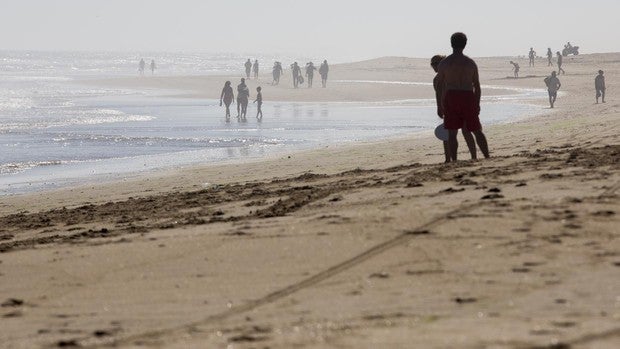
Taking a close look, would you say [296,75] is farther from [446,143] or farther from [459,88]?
[459,88]

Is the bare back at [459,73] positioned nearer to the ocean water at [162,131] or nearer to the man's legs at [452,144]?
the man's legs at [452,144]

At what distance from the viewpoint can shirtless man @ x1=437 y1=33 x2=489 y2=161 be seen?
12531 millimetres

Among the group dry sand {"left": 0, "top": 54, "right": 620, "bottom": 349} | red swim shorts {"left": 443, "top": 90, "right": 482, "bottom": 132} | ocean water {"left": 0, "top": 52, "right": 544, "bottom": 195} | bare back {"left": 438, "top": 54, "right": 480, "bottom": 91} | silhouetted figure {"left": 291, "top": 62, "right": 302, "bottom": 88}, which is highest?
bare back {"left": 438, "top": 54, "right": 480, "bottom": 91}

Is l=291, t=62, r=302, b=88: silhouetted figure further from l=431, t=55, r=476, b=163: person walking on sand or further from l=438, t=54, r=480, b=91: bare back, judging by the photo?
l=438, t=54, r=480, b=91: bare back

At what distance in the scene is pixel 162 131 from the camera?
3177cm

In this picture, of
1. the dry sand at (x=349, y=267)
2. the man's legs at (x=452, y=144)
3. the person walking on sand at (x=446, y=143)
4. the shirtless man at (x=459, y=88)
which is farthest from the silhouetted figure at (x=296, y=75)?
the dry sand at (x=349, y=267)

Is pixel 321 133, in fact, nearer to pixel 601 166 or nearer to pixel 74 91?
pixel 601 166

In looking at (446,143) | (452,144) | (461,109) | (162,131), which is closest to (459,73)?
(461,109)

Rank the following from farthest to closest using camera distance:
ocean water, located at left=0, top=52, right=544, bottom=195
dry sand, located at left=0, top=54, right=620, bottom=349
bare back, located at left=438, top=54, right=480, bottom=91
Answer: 1. ocean water, located at left=0, top=52, right=544, bottom=195
2. bare back, located at left=438, top=54, right=480, bottom=91
3. dry sand, located at left=0, top=54, right=620, bottom=349

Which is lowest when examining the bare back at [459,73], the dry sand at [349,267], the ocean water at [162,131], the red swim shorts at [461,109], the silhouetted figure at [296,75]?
the ocean water at [162,131]

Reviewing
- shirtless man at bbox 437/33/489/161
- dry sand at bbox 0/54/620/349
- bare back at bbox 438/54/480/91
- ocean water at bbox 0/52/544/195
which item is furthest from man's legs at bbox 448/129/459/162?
ocean water at bbox 0/52/544/195

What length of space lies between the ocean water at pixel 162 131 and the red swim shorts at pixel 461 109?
25.0 feet

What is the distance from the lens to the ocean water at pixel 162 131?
21.9 m

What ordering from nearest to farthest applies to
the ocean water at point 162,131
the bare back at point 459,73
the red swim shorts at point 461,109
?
the bare back at point 459,73 < the red swim shorts at point 461,109 < the ocean water at point 162,131
